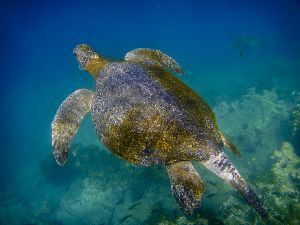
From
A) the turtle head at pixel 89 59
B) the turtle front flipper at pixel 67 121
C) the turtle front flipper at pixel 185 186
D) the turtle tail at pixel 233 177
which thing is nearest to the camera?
the turtle tail at pixel 233 177

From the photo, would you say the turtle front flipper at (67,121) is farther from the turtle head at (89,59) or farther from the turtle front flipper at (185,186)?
the turtle front flipper at (185,186)

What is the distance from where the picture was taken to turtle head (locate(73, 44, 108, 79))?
5.10 meters

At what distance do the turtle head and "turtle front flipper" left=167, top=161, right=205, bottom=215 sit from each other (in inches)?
91.3

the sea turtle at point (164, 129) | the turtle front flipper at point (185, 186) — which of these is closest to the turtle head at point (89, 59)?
the sea turtle at point (164, 129)

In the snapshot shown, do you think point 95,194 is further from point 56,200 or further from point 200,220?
point 200,220

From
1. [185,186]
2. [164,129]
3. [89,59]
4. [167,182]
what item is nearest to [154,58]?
[89,59]

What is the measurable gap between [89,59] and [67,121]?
1.51 metres

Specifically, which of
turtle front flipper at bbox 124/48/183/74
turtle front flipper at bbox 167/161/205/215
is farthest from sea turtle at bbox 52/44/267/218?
turtle front flipper at bbox 124/48/183/74

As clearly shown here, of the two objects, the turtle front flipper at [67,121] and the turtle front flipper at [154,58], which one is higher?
the turtle front flipper at [154,58]

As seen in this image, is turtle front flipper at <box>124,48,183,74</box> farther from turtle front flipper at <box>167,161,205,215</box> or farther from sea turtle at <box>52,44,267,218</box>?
turtle front flipper at <box>167,161,205,215</box>

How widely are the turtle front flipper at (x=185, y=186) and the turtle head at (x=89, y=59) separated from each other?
7.61 feet

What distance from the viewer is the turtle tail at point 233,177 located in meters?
3.49

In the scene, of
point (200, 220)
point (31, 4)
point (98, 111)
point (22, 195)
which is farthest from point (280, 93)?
point (31, 4)

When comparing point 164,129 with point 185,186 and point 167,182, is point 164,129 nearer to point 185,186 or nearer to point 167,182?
point 185,186
